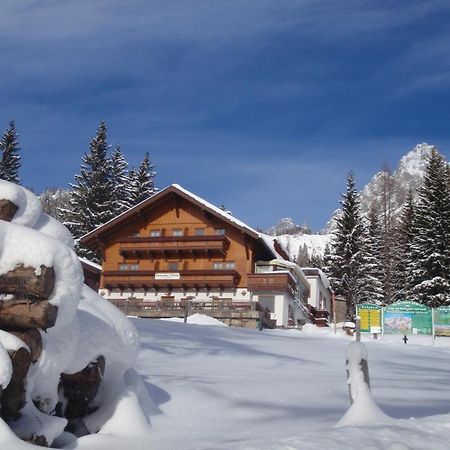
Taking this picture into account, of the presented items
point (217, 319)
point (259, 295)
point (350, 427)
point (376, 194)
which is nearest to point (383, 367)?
point (350, 427)

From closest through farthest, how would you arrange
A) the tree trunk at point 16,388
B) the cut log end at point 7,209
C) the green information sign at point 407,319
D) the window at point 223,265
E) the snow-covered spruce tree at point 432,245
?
1. the tree trunk at point 16,388
2. the cut log end at point 7,209
3. the green information sign at point 407,319
4. the window at point 223,265
5. the snow-covered spruce tree at point 432,245

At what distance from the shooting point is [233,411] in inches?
297

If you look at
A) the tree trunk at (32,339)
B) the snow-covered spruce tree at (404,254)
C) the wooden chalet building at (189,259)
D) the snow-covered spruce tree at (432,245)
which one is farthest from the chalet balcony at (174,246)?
the tree trunk at (32,339)

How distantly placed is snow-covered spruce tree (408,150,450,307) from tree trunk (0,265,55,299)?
36.1 metres

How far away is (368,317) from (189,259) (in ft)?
48.9

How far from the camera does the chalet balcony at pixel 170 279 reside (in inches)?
1430

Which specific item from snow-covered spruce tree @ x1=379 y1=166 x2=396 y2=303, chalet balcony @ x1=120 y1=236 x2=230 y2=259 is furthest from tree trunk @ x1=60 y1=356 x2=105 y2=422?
snow-covered spruce tree @ x1=379 y1=166 x2=396 y2=303

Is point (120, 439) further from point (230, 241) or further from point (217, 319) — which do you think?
point (230, 241)

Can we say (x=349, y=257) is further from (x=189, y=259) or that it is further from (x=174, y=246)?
(x=174, y=246)

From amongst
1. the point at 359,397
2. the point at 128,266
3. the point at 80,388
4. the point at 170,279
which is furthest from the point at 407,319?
the point at 80,388

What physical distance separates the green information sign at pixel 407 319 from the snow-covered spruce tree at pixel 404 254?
50.0 ft

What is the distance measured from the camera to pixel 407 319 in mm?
26312

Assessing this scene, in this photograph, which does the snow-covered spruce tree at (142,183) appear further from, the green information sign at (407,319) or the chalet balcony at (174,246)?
the green information sign at (407,319)

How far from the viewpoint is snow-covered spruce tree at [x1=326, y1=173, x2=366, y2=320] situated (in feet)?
157
